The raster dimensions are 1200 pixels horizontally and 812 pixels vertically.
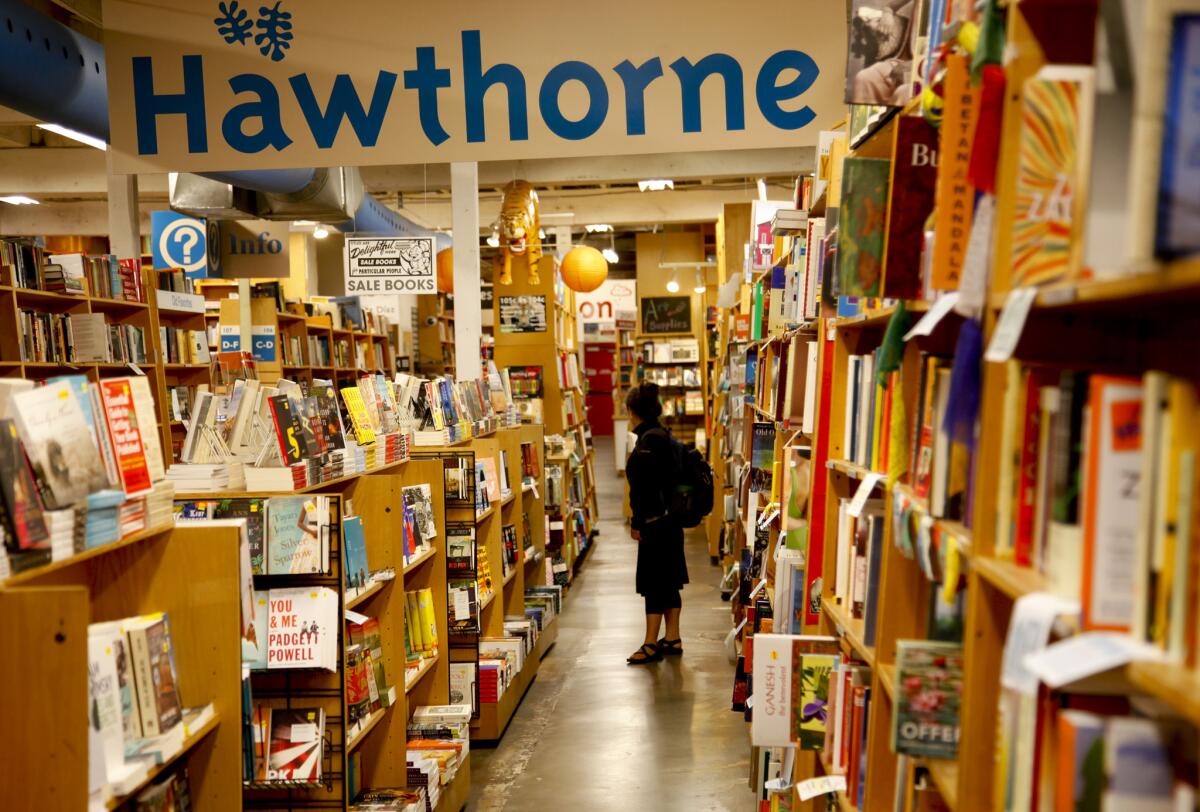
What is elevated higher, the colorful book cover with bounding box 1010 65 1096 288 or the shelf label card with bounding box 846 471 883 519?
the colorful book cover with bounding box 1010 65 1096 288

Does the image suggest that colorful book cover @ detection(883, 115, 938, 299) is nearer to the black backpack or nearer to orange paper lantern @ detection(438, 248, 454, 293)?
the black backpack

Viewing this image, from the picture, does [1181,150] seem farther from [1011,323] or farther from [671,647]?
[671,647]

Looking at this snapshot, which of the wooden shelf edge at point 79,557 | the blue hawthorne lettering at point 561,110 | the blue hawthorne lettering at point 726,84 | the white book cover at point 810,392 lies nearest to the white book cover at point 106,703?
the wooden shelf edge at point 79,557

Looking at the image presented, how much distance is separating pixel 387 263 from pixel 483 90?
3.18 meters

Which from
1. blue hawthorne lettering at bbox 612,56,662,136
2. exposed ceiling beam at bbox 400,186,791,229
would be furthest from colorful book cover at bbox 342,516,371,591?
exposed ceiling beam at bbox 400,186,791,229

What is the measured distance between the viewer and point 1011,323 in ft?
4.19

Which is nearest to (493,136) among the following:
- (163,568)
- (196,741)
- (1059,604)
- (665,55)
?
(665,55)

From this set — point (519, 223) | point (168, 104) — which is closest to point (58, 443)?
point (168, 104)

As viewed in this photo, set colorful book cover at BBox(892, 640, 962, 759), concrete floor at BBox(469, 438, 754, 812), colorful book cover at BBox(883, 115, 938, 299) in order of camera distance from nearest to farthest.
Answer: colorful book cover at BBox(892, 640, 962, 759)
colorful book cover at BBox(883, 115, 938, 299)
concrete floor at BBox(469, 438, 754, 812)

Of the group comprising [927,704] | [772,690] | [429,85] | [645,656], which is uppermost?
[429,85]

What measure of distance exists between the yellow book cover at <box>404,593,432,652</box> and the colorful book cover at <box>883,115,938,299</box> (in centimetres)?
274

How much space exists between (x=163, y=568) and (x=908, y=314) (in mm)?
Result: 1776

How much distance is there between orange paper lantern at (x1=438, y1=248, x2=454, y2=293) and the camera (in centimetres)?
1126

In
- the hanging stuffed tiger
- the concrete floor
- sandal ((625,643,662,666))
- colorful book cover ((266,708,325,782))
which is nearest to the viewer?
colorful book cover ((266,708,325,782))
